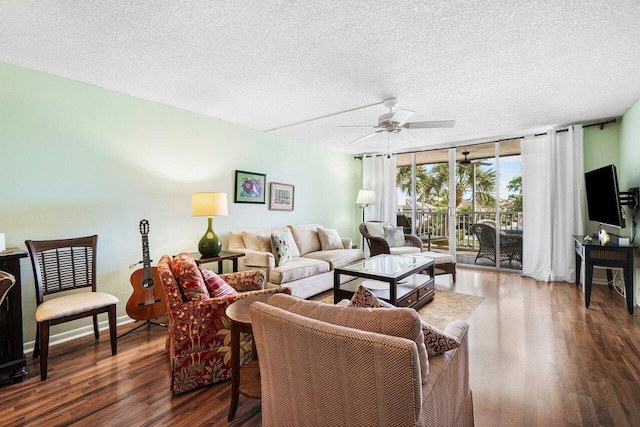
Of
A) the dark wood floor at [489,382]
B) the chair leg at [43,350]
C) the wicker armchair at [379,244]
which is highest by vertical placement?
the wicker armchair at [379,244]

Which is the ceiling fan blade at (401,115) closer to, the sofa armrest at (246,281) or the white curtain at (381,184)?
the sofa armrest at (246,281)

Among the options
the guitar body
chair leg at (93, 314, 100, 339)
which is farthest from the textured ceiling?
chair leg at (93, 314, 100, 339)

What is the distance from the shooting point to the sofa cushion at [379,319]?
95 centimetres

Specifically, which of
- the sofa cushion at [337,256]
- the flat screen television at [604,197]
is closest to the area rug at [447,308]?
the sofa cushion at [337,256]

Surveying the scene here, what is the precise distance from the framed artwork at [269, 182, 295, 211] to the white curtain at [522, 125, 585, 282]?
145 inches

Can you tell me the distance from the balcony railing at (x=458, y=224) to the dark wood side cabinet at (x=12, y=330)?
575 cm

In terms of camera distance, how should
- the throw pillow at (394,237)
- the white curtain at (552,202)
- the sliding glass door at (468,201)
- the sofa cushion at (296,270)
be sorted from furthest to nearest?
the sliding glass door at (468,201), the throw pillow at (394,237), the white curtain at (552,202), the sofa cushion at (296,270)

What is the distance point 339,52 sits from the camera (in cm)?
225

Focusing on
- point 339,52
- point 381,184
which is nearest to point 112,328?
point 339,52

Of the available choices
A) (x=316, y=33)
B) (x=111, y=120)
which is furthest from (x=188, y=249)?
(x=316, y=33)

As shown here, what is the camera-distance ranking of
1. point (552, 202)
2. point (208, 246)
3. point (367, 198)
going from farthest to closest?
point (367, 198) → point (552, 202) → point (208, 246)

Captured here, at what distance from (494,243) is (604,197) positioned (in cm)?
186

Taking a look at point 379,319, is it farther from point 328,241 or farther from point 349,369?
point 328,241

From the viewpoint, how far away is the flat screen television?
3171 millimetres
